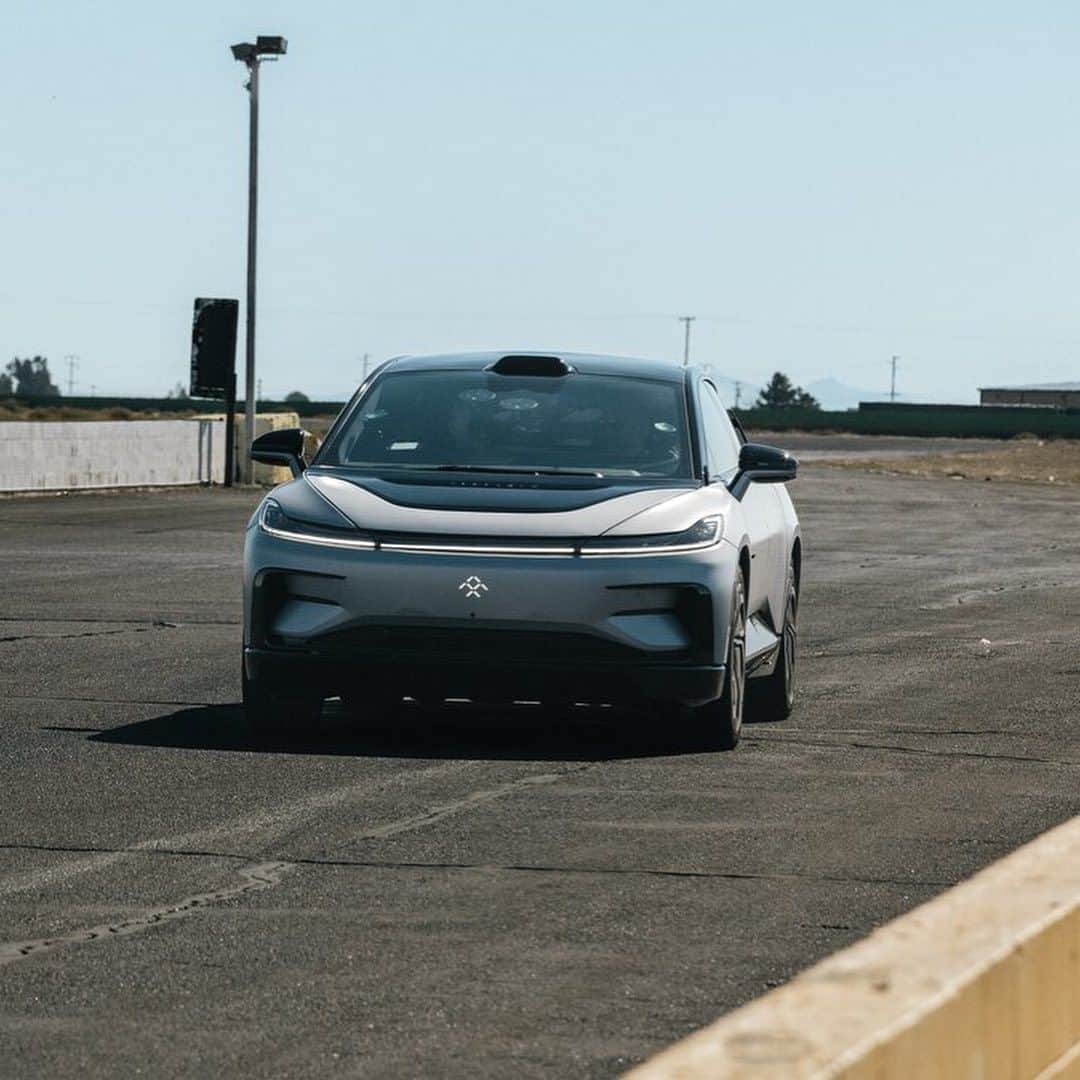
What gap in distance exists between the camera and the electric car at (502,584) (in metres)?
9.91

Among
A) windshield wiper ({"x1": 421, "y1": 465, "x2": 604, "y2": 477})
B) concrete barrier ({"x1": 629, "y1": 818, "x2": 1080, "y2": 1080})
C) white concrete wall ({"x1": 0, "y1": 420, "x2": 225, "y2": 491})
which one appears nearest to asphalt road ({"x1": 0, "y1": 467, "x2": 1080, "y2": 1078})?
windshield wiper ({"x1": 421, "y1": 465, "x2": 604, "y2": 477})

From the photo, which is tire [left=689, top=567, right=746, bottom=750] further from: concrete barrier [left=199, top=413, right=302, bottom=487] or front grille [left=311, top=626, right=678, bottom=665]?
concrete barrier [left=199, top=413, right=302, bottom=487]

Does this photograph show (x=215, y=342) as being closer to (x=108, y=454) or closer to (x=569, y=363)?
(x=108, y=454)

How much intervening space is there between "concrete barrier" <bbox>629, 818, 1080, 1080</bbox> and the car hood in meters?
5.89

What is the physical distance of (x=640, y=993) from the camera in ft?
19.0

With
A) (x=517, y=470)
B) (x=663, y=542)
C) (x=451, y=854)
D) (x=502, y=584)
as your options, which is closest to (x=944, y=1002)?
(x=451, y=854)

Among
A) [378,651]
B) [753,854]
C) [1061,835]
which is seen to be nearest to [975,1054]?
[1061,835]

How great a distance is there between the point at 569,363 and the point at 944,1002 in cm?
859

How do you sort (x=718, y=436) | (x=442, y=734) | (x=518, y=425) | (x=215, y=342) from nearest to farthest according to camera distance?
(x=442, y=734)
(x=518, y=425)
(x=718, y=436)
(x=215, y=342)

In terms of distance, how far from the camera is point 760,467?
11.2m

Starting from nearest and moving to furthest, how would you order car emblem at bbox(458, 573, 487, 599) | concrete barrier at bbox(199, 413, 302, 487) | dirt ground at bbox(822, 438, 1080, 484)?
car emblem at bbox(458, 573, 487, 599), concrete barrier at bbox(199, 413, 302, 487), dirt ground at bbox(822, 438, 1080, 484)

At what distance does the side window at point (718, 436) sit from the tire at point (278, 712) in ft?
6.62

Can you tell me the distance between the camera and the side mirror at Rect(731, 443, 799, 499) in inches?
438

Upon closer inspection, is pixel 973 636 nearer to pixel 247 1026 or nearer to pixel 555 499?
pixel 555 499
